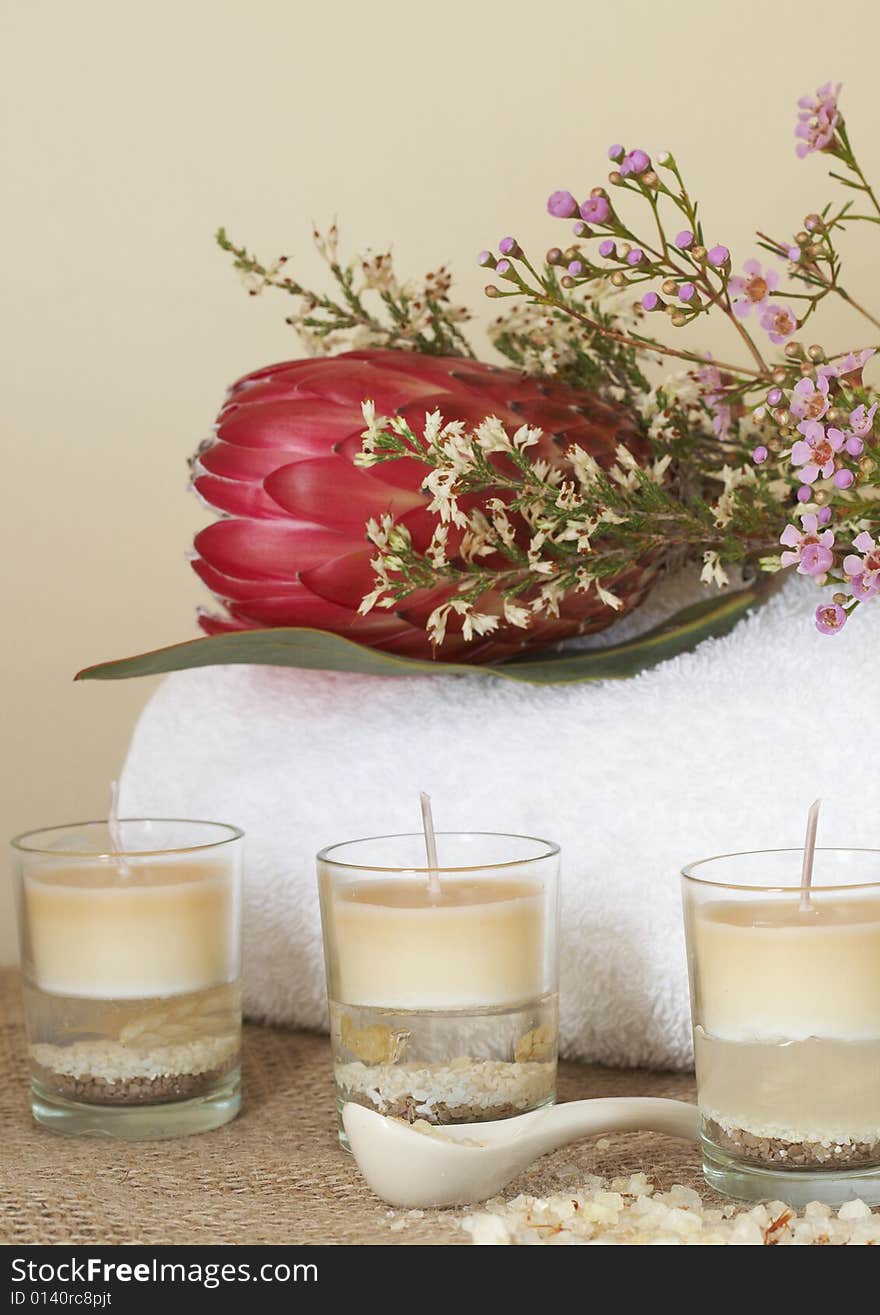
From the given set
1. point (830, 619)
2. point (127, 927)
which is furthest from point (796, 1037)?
point (127, 927)

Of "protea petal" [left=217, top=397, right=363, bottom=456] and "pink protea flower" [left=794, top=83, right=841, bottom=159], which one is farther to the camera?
"protea petal" [left=217, top=397, right=363, bottom=456]

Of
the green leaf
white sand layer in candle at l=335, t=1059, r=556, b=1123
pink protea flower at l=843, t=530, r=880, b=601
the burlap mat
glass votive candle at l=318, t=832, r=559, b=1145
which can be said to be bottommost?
the burlap mat

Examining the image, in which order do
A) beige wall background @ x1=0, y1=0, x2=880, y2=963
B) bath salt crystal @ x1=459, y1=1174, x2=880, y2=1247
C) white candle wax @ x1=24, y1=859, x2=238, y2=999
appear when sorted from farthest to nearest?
beige wall background @ x1=0, y1=0, x2=880, y2=963
white candle wax @ x1=24, y1=859, x2=238, y2=999
bath salt crystal @ x1=459, y1=1174, x2=880, y2=1247

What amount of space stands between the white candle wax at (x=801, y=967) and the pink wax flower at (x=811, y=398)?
15 cm

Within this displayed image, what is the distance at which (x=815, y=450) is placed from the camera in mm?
468

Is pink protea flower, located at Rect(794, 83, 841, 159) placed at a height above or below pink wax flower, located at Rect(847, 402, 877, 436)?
above

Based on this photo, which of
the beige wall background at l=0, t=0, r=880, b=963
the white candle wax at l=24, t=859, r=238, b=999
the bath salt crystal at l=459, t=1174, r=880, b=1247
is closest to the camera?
the bath salt crystal at l=459, t=1174, r=880, b=1247

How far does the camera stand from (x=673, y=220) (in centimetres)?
84

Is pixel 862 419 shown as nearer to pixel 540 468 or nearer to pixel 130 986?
pixel 540 468

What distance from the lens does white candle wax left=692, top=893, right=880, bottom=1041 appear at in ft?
1.43

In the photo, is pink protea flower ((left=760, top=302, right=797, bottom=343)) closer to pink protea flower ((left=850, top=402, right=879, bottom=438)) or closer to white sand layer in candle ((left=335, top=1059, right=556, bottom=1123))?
pink protea flower ((left=850, top=402, right=879, bottom=438))

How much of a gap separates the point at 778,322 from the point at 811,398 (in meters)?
0.03

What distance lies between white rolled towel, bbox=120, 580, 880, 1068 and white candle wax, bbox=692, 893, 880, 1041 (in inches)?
3.7

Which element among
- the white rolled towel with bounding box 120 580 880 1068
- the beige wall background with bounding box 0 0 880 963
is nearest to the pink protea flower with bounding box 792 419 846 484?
the white rolled towel with bounding box 120 580 880 1068
